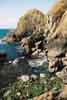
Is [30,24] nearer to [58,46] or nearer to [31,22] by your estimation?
[31,22]

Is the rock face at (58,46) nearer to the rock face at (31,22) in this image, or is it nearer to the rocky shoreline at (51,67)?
the rocky shoreline at (51,67)

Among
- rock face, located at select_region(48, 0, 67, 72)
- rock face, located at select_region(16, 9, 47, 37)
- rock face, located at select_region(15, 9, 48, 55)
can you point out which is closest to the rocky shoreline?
rock face, located at select_region(48, 0, 67, 72)

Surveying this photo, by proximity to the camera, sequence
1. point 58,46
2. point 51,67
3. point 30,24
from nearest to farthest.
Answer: point 58,46 < point 51,67 < point 30,24

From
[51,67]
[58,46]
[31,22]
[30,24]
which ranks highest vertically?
[58,46]

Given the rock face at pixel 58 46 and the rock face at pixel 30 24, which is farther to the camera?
the rock face at pixel 30 24

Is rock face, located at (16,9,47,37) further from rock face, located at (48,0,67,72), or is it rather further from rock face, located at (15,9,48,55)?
rock face, located at (48,0,67,72)

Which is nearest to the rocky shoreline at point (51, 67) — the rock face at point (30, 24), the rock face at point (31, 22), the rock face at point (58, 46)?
the rock face at point (58, 46)

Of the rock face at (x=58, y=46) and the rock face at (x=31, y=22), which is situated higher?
the rock face at (x=58, y=46)

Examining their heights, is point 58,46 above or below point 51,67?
above

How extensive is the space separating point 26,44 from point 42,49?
6.36m

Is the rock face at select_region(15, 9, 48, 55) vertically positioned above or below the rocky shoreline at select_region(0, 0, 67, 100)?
below

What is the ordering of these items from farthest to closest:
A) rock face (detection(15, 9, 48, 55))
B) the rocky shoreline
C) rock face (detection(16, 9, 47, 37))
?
rock face (detection(16, 9, 47, 37))
rock face (detection(15, 9, 48, 55))
the rocky shoreline

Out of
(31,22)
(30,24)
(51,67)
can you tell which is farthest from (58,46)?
(31,22)

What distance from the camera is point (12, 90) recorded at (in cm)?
3434
